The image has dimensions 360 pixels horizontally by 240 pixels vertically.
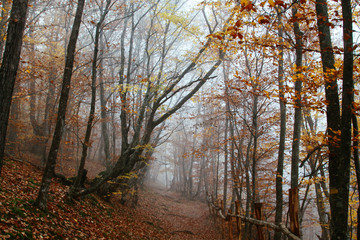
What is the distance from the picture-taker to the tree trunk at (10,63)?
13.1 feet

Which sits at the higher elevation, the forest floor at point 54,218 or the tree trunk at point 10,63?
the tree trunk at point 10,63

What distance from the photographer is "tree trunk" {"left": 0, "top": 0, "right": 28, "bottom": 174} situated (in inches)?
157

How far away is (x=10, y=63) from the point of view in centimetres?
407

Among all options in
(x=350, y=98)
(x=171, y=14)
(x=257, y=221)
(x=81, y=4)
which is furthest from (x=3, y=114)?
(x=171, y=14)

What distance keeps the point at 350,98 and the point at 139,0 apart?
9.27m

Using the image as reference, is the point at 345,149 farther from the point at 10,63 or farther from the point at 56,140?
the point at 56,140

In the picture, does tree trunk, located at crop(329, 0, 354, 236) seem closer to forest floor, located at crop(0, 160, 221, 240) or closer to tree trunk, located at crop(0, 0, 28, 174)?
forest floor, located at crop(0, 160, 221, 240)

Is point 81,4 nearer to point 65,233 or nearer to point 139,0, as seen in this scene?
point 139,0

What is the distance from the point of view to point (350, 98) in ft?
9.09

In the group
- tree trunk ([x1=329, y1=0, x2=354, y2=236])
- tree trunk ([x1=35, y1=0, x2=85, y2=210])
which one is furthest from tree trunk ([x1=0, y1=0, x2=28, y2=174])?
tree trunk ([x1=329, y1=0, x2=354, y2=236])

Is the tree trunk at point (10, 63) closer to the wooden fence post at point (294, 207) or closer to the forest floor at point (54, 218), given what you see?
the forest floor at point (54, 218)

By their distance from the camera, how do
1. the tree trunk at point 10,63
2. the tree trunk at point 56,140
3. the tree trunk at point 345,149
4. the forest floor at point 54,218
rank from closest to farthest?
the tree trunk at point 345,149, the tree trunk at point 10,63, the forest floor at point 54,218, the tree trunk at point 56,140

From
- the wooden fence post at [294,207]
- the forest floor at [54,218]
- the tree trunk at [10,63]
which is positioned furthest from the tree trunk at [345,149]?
the tree trunk at [10,63]

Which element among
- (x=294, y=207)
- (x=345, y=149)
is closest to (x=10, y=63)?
(x=294, y=207)
